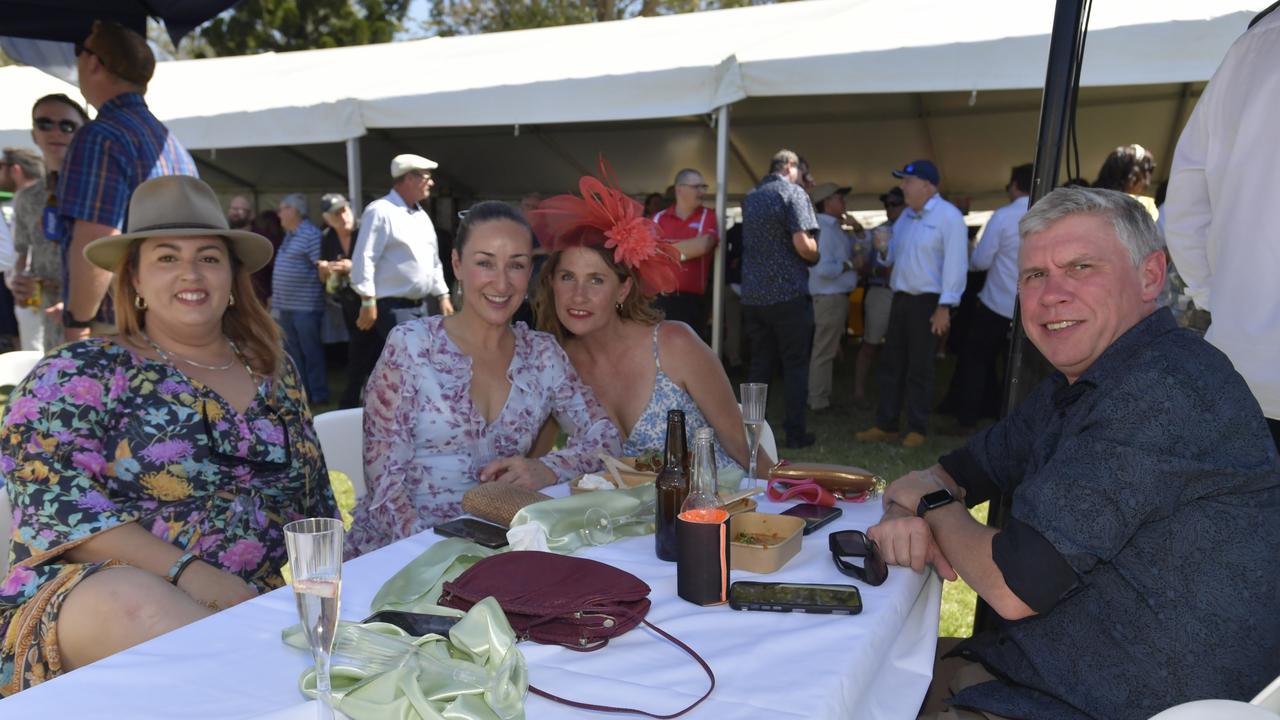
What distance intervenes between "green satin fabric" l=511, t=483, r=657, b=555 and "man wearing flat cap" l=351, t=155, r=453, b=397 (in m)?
4.44

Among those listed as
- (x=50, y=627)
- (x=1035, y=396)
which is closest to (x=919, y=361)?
(x=1035, y=396)

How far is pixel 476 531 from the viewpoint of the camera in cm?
186

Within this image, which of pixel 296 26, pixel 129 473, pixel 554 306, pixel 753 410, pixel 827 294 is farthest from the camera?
pixel 296 26

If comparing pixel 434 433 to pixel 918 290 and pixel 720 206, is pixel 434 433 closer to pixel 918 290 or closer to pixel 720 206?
pixel 720 206

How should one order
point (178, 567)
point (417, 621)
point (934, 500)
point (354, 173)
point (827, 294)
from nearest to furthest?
point (417, 621) → point (934, 500) → point (178, 567) → point (827, 294) → point (354, 173)

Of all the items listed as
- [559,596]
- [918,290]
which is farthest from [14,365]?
[918,290]

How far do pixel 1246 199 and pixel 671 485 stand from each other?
191 cm

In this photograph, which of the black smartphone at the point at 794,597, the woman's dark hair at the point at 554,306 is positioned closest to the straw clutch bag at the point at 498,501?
the black smartphone at the point at 794,597

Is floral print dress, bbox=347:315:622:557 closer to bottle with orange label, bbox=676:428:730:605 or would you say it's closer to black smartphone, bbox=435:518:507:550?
black smartphone, bbox=435:518:507:550

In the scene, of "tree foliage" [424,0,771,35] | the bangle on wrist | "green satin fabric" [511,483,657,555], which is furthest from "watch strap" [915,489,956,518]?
"tree foliage" [424,0,771,35]

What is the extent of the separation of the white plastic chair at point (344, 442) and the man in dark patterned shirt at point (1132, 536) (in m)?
1.88

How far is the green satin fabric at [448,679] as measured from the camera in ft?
3.57

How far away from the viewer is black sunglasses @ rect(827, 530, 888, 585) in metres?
1.64

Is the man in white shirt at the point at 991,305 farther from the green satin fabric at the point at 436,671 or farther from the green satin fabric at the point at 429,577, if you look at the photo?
the green satin fabric at the point at 436,671
